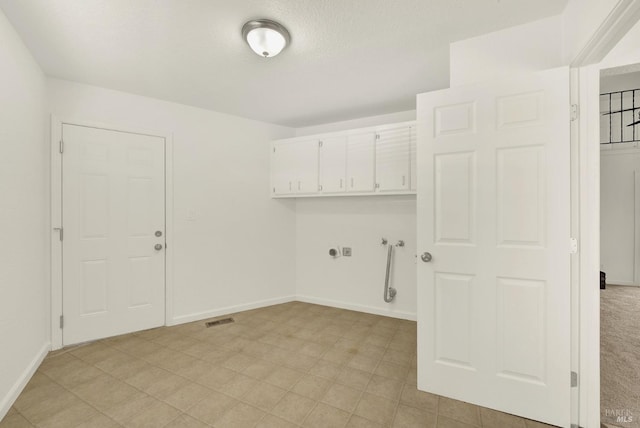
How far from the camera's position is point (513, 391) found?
5.78 feet

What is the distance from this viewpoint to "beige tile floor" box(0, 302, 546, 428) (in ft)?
5.71

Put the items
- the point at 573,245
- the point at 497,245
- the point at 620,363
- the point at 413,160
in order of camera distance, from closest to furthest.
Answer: the point at 573,245
the point at 497,245
the point at 620,363
the point at 413,160

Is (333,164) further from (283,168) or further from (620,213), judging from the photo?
(620,213)

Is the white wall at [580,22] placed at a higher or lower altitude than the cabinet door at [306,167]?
higher

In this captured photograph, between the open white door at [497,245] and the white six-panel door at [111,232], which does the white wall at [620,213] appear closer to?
the open white door at [497,245]

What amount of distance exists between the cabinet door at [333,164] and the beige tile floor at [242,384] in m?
1.63

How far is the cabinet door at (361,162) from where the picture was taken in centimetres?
329

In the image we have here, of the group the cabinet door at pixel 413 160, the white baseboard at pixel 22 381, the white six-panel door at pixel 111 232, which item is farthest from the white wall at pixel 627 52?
the white baseboard at pixel 22 381

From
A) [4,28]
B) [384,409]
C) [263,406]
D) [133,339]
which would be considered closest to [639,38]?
[384,409]

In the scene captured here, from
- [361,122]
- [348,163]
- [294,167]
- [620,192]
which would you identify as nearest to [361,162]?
[348,163]

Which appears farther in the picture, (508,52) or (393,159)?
(393,159)

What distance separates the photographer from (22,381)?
2.02 meters

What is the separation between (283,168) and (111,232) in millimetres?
2023

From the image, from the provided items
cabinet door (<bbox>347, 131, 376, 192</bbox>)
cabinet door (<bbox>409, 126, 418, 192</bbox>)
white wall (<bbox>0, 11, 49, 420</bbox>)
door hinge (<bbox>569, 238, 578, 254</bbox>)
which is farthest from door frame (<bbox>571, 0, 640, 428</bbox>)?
white wall (<bbox>0, 11, 49, 420</bbox>)
